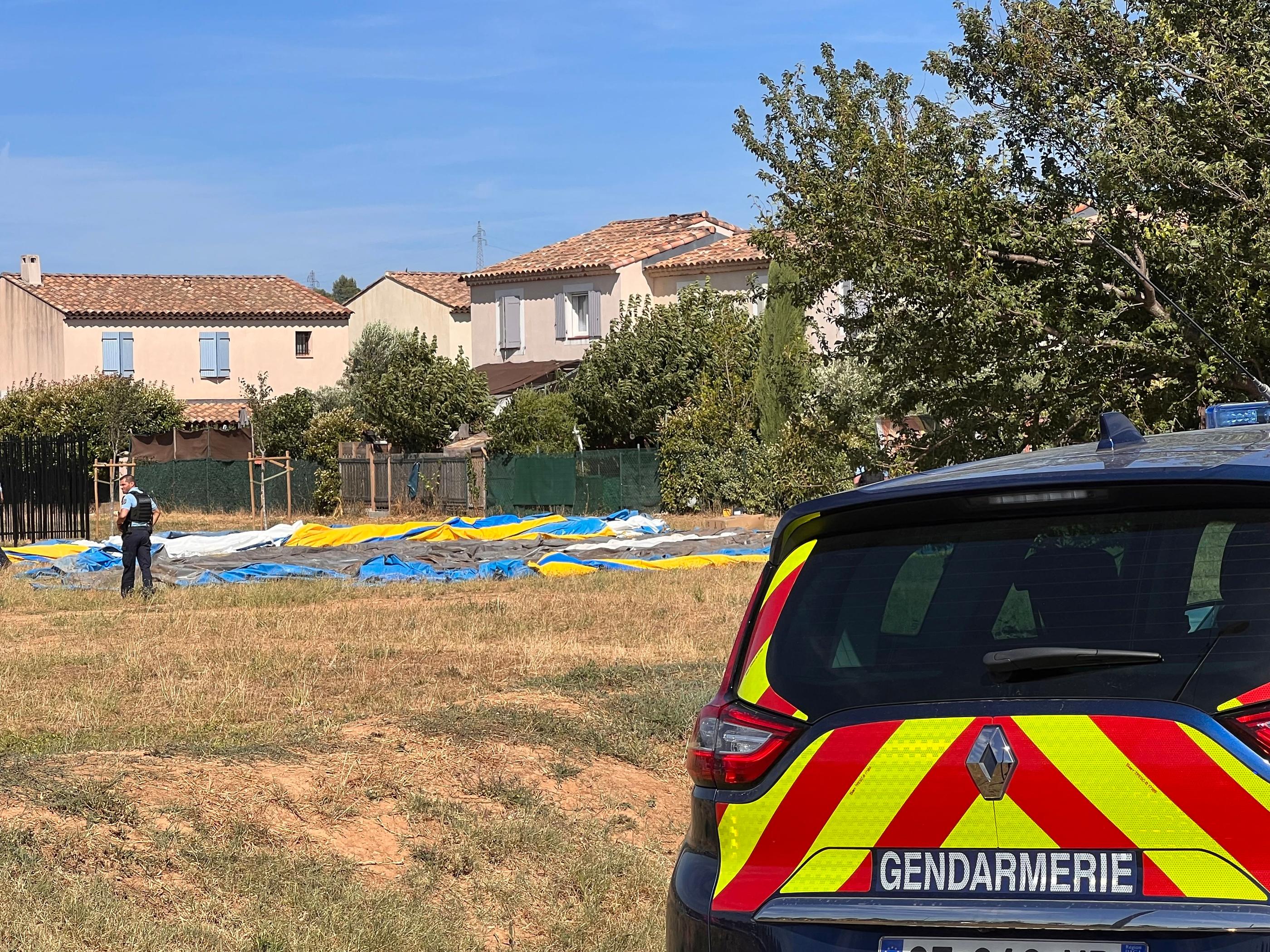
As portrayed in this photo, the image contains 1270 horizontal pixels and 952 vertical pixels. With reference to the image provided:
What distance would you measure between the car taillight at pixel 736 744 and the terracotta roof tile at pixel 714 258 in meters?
44.9

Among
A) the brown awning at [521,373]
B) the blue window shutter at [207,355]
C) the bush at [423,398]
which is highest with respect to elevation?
the blue window shutter at [207,355]

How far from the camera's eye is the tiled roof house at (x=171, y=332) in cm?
6212

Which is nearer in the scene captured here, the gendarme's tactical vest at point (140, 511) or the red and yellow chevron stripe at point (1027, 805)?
the red and yellow chevron stripe at point (1027, 805)

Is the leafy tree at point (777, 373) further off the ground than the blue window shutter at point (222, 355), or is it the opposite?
the blue window shutter at point (222, 355)

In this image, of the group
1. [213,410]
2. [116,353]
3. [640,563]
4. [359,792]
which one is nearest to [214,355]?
[213,410]

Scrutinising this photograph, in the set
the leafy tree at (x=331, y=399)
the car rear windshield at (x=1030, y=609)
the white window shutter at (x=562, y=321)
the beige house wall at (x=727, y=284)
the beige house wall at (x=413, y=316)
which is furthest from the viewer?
the beige house wall at (x=413, y=316)

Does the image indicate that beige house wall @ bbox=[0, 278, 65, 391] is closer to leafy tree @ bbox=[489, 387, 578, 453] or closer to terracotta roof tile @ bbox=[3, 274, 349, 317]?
terracotta roof tile @ bbox=[3, 274, 349, 317]

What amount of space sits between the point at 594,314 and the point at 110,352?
2231cm

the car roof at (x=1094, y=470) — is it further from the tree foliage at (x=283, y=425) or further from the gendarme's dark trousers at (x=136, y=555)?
the tree foliage at (x=283, y=425)

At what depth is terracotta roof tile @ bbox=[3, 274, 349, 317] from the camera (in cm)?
6266

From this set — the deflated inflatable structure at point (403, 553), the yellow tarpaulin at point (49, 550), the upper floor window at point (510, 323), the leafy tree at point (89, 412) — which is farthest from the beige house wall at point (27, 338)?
the yellow tarpaulin at point (49, 550)

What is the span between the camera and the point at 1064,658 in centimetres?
313

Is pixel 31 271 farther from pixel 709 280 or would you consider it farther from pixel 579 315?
pixel 709 280

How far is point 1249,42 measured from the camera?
12.0 metres
